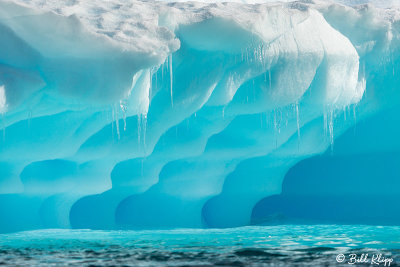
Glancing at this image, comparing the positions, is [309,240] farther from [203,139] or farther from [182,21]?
[182,21]

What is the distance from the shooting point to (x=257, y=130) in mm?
7273

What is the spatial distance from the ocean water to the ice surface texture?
1086mm

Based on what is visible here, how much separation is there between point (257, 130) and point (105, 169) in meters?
2.20

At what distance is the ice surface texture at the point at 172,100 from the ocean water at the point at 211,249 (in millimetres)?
1086

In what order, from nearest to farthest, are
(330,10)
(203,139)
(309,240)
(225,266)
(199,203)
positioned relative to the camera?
(225,266) < (309,240) < (330,10) < (203,139) < (199,203)

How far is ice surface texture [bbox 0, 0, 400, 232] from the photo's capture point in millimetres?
4992

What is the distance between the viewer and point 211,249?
498 centimetres

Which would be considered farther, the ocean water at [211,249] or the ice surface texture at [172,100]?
the ice surface texture at [172,100]

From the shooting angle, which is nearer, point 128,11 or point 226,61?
point 128,11

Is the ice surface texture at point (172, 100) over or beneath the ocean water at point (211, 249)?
over

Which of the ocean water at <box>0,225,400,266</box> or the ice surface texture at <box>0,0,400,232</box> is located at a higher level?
the ice surface texture at <box>0,0,400,232</box>

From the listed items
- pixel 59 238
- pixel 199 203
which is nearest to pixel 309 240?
pixel 199 203

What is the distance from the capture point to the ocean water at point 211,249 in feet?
13.7

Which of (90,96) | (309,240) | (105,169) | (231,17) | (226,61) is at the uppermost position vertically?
(231,17)
